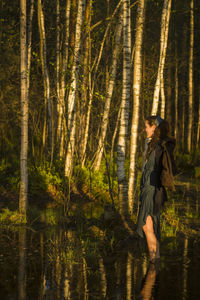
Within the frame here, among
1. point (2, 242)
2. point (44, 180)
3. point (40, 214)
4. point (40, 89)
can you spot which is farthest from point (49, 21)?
point (2, 242)

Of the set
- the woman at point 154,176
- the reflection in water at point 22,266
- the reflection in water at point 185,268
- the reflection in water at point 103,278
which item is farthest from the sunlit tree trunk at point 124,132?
the reflection in water at point 103,278

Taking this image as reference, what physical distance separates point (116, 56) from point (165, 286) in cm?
988

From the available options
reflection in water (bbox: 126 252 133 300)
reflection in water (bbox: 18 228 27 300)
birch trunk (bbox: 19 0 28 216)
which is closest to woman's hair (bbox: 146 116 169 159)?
reflection in water (bbox: 126 252 133 300)

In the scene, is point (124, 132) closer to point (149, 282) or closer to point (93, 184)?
point (149, 282)

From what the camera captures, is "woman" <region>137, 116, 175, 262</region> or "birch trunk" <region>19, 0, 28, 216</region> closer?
"woman" <region>137, 116, 175, 262</region>

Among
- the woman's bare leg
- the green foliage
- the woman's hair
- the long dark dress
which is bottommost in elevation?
the green foliage

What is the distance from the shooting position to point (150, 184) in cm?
740

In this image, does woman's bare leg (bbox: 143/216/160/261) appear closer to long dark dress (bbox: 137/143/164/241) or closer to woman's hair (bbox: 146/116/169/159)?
long dark dress (bbox: 137/143/164/241)

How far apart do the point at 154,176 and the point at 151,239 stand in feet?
3.15

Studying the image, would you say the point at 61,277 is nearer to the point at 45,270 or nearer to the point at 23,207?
the point at 45,270

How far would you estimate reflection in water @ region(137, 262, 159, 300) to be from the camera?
5898 millimetres

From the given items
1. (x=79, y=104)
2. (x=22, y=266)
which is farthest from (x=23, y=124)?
(x=79, y=104)

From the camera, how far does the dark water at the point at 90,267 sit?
6.02 m

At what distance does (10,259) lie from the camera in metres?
7.62
